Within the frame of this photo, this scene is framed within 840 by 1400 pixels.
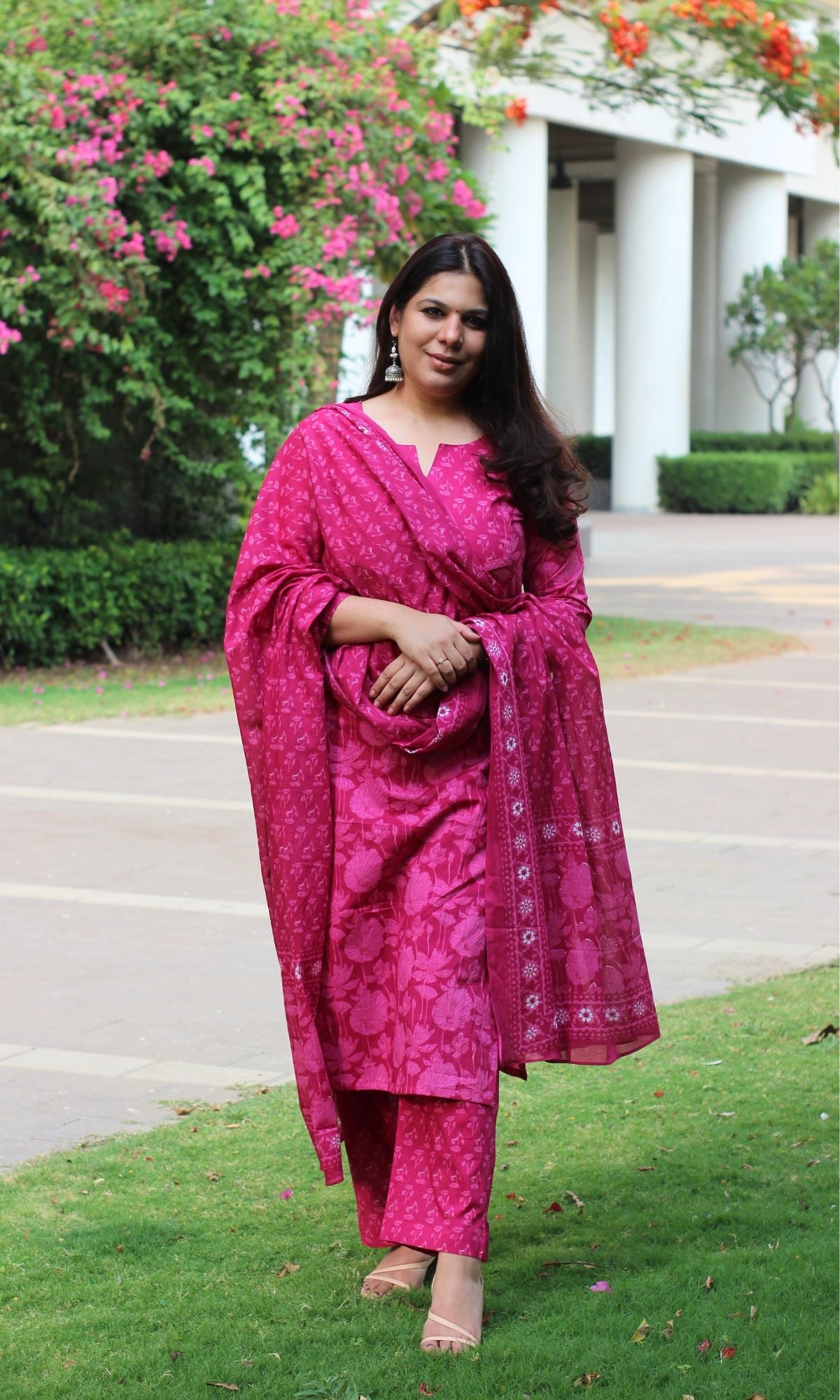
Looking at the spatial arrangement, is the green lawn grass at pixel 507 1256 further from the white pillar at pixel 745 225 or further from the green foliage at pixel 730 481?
the white pillar at pixel 745 225

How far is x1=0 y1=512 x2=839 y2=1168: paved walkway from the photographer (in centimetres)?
473

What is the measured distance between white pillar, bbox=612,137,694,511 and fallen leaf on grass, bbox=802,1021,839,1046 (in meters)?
26.5

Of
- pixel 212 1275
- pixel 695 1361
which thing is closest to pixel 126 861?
pixel 212 1275

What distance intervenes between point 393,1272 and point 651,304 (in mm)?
28245

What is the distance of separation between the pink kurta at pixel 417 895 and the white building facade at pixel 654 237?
2148 cm

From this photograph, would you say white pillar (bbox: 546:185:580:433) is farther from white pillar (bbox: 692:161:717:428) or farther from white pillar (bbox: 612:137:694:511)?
white pillar (bbox: 612:137:694:511)

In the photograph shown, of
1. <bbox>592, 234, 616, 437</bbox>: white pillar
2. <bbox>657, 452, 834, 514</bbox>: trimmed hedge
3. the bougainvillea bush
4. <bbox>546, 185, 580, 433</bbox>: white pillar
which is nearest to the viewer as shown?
the bougainvillea bush

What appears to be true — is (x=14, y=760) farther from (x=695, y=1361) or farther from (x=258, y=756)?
(x=695, y=1361)

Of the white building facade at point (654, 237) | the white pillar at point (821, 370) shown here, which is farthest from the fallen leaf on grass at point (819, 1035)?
the white pillar at point (821, 370)

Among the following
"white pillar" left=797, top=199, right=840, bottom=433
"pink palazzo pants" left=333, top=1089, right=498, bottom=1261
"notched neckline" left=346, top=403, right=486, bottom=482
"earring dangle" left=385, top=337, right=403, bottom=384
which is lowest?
"pink palazzo pants" left=333, top=1089, right=498, bottom=1261

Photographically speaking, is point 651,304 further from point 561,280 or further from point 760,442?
point 561,280

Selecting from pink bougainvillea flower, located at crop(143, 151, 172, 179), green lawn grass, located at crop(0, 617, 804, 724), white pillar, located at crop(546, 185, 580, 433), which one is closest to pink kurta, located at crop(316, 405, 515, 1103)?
green lawn grass, located at crop(0, 617, 804, 724)

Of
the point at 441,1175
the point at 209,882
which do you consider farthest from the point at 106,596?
the point at 441,1175

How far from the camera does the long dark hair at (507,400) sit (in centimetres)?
333
